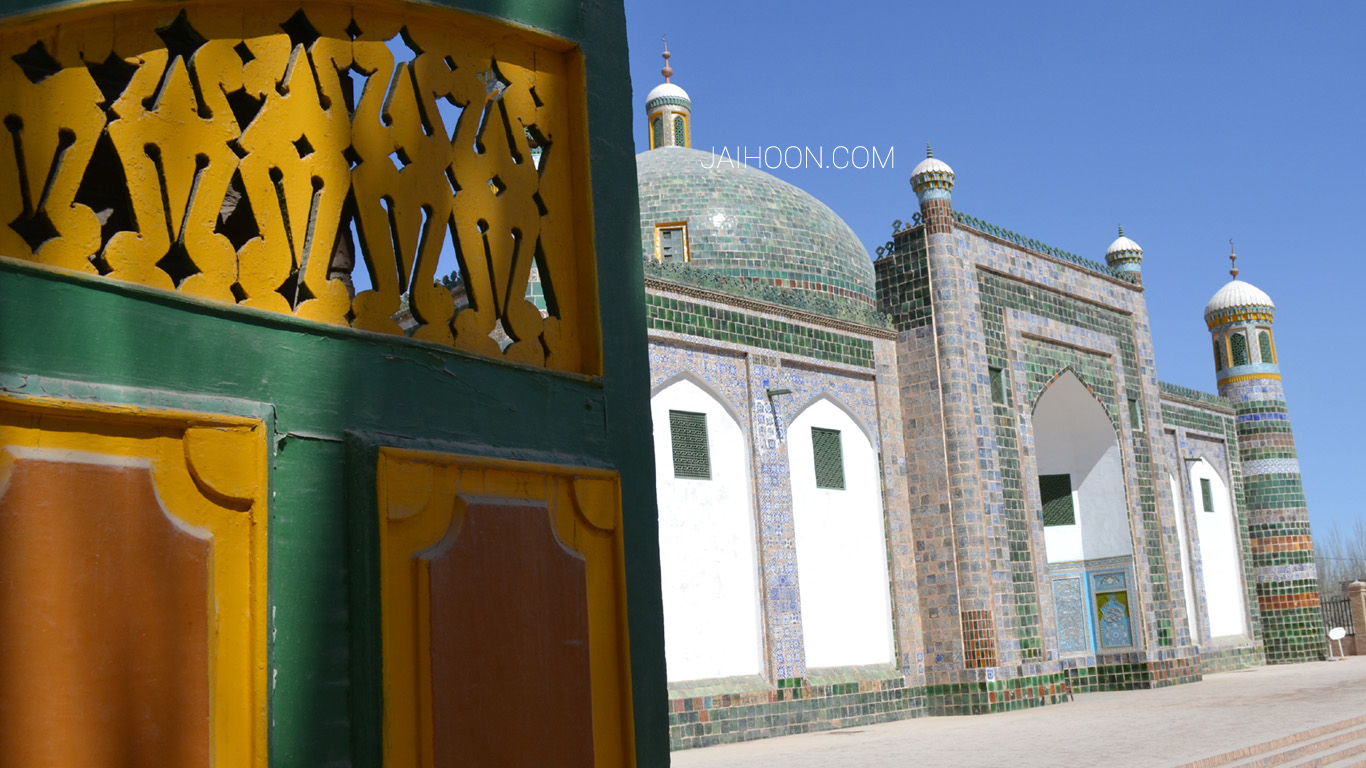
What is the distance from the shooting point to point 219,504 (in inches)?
84.1

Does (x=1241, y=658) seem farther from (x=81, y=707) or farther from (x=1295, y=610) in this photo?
(x=81, y=707)

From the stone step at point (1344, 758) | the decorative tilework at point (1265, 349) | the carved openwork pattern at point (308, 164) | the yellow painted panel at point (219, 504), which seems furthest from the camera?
the decorative tilework at point (1265, 349)

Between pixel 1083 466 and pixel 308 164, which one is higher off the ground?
pixel 1083 466

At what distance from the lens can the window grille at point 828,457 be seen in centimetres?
1276

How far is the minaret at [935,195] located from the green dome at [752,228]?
174 cm


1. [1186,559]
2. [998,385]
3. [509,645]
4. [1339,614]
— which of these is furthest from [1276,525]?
[509,645]

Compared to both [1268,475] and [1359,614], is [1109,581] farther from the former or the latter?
[1359,614]

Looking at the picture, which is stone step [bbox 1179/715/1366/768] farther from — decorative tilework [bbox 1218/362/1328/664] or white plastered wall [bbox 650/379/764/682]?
decorative tilework [bbox 1218/362/1328/664]

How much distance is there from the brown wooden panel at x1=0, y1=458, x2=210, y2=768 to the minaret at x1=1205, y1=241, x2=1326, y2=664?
69.8ft

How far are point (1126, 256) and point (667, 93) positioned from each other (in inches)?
295

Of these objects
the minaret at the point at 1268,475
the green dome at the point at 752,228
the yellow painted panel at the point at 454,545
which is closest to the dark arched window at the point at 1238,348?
the minaret at the point at 1268,475

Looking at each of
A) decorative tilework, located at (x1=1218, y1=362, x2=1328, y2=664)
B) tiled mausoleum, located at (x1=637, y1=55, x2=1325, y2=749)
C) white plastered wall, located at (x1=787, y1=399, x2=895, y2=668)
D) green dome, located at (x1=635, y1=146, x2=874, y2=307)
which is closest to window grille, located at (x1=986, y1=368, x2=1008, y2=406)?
tiled mausoleum, located at (x1=637, y1=55, x2=1325, y2=749)

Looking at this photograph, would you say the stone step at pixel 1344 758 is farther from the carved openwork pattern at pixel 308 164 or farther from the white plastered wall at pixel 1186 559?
the white plastered wall at pixel 1186 559

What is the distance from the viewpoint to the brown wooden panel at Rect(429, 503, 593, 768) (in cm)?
237
